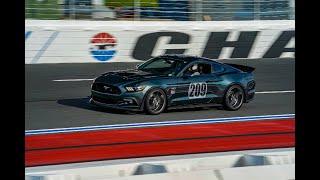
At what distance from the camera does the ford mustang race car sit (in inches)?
435

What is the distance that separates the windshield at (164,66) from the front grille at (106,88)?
3.49 feet

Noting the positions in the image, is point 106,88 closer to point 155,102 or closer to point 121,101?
point 121,101

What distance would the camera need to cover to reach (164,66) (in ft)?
39.0

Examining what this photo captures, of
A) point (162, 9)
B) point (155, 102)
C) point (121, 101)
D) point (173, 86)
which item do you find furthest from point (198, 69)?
point (162, 9)

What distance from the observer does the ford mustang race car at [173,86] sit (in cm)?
1105

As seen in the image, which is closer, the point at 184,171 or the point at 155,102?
the point at 184,171

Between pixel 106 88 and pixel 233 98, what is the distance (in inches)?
118

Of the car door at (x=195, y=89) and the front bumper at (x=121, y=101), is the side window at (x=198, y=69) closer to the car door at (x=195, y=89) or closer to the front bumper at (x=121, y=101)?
the car door at (x=195, y=89)

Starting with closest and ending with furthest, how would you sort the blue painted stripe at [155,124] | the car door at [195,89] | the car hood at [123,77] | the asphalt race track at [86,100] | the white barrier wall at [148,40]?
1. the blue painted stripe at [155,124]
2. the asphalt race track at [86,100]
3. the car hood at [123,77]
4. the car door at [195,89]
5. the white barrier wall at [148,40]

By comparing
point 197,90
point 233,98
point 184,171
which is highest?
point 197,90

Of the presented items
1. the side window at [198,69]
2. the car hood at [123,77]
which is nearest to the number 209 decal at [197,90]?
the side window at [198,69]

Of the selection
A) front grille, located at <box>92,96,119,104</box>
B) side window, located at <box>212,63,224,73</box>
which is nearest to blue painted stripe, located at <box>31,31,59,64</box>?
front grille, located at <box>92,96,119,104</box>
